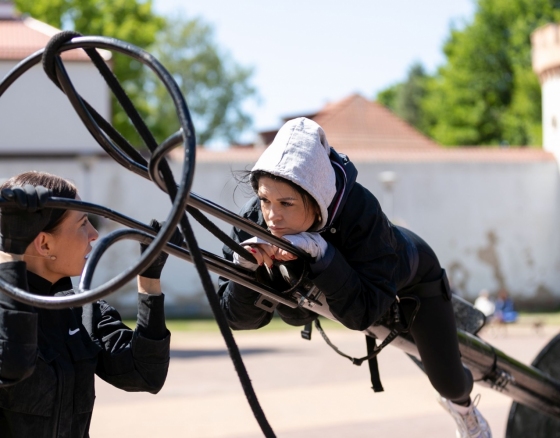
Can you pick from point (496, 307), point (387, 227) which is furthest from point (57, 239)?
point (496, 307)

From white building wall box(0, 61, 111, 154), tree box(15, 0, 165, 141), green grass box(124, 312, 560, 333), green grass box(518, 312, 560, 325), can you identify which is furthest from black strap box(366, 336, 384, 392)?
tree box(15, 0, 165, 141)

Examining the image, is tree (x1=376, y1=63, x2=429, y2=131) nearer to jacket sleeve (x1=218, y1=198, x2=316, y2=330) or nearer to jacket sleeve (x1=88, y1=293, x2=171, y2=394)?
jacket sleeve (x1=218, y1=198, x2=316, y2=330)

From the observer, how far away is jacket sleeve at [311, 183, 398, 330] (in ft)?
8.29

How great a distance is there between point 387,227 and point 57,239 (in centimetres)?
106

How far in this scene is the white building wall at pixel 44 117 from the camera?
22.1 metres

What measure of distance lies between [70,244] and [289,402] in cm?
676

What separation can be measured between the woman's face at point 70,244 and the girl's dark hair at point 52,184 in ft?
0.07

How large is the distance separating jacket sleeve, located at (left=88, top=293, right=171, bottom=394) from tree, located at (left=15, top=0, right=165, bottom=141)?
1121 inches

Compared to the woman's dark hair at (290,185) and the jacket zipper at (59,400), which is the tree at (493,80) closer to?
the woman's dark hair at (290,185)

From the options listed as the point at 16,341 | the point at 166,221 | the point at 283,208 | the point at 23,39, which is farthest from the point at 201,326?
the point at 166,221

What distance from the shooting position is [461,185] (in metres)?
23.6

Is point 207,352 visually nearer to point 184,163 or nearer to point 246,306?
point 246,306

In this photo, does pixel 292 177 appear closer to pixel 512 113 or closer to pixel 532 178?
pixel 532 178

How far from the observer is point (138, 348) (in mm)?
2508
